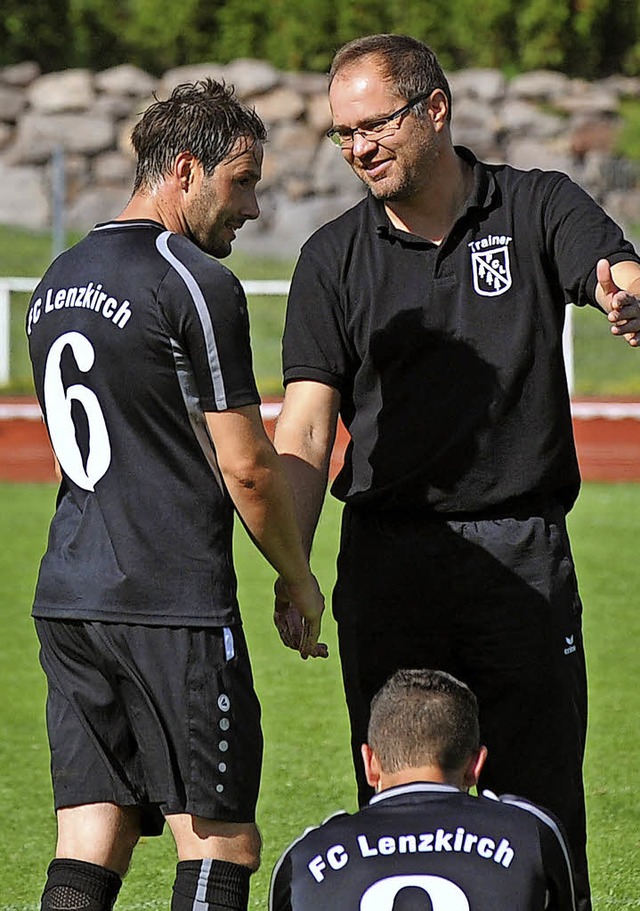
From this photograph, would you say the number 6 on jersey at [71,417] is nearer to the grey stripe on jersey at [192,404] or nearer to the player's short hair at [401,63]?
the grey stripe on jersey at [192,404]

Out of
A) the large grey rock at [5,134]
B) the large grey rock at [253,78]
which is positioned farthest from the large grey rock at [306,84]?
the large grey rock at [5,134]

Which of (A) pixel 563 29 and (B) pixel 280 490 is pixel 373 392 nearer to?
(B) pixel 280 490

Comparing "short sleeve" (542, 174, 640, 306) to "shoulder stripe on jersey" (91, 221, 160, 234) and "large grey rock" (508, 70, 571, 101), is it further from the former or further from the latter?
"large grey rock" (508, 70, 571, 101)

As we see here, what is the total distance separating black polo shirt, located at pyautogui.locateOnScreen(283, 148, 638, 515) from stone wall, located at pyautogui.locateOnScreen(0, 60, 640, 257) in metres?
17.9

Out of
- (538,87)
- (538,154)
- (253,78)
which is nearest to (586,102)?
(538,87)

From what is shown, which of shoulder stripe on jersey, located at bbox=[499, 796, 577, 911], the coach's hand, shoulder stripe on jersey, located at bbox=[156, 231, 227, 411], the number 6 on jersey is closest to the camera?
shoulder stripe on jersey, located at bbox=[499, 796, 577, 911]

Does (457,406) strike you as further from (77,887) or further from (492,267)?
(77,887)

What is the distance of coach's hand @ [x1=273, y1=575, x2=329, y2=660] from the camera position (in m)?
3.49

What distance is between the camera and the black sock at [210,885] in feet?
10.6

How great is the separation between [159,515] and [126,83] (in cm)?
2033

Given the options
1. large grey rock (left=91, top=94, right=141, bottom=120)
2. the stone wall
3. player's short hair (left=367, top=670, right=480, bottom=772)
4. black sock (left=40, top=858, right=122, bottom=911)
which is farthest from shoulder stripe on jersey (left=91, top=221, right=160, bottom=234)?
large grey rock (left=91, top=94, right=141, bottom=120)

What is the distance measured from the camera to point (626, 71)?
27.1 metres

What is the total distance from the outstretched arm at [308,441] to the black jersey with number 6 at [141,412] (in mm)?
523

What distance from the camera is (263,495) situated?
10.8 feet
